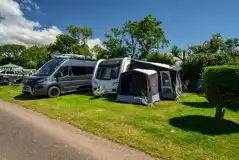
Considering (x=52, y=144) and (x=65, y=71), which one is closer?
(x=52, y=144)

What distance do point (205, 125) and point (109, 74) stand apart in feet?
21.4

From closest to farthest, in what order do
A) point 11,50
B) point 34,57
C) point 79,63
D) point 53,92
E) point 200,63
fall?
point 53,92 < point 79,63 < point 200,63 < point 34,57 < point 11,50

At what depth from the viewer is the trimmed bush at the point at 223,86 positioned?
5.34 m

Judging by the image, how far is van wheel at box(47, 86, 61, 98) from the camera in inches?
412

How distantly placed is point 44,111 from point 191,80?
1342cm

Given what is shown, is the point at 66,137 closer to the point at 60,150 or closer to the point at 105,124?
the point at 60,150

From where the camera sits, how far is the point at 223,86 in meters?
5.48

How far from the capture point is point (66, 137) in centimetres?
467

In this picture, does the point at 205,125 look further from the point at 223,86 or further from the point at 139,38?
the point at 139,38

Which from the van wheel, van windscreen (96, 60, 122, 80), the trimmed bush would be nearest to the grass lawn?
the trimmed bush

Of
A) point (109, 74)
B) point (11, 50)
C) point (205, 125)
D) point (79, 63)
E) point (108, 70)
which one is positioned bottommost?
point (205, 125)

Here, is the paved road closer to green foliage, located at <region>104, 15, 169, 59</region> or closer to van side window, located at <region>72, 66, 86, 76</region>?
van side window, located at <region>72, 66, 86, 76</region>

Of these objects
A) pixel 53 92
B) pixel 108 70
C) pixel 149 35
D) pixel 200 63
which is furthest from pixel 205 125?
pixel 149 35

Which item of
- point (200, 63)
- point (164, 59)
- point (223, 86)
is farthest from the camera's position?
point (164, 59)
